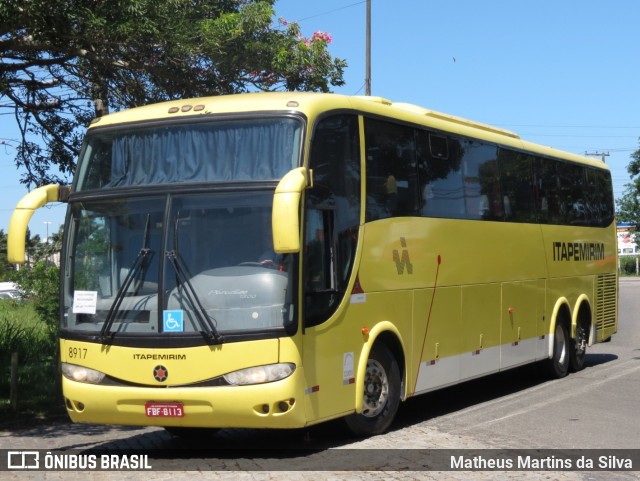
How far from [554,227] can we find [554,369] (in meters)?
2.31

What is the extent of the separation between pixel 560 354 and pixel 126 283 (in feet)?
31.0

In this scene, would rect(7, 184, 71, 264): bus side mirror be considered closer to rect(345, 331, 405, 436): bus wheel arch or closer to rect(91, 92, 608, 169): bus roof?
rect(91, 92, 608, 169): bus roof

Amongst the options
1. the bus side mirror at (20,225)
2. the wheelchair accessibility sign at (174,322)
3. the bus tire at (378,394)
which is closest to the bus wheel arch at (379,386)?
the bus tire at (378,394)

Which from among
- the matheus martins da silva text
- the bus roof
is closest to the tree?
the bus roof

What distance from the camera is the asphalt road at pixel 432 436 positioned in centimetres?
859

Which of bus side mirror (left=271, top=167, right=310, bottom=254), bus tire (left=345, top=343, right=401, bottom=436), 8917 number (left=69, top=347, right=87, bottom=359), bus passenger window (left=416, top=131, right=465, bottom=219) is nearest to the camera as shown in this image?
bus side mirror (left=271, top=167, right=310, bottom=254)

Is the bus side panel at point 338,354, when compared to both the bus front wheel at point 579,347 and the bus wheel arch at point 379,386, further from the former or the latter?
the bus front wheel at point 579,347

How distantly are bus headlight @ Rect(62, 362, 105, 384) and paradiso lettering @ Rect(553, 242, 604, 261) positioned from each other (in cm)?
898

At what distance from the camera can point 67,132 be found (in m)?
16.5

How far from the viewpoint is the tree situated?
1240 centimetres

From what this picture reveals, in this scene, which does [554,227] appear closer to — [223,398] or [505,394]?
[505,394]

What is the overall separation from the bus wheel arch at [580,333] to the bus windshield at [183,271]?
933cm

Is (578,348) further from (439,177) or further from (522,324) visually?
(439,177)

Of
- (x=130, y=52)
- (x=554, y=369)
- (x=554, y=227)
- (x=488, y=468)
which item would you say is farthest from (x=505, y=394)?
(x=130, y=52)
